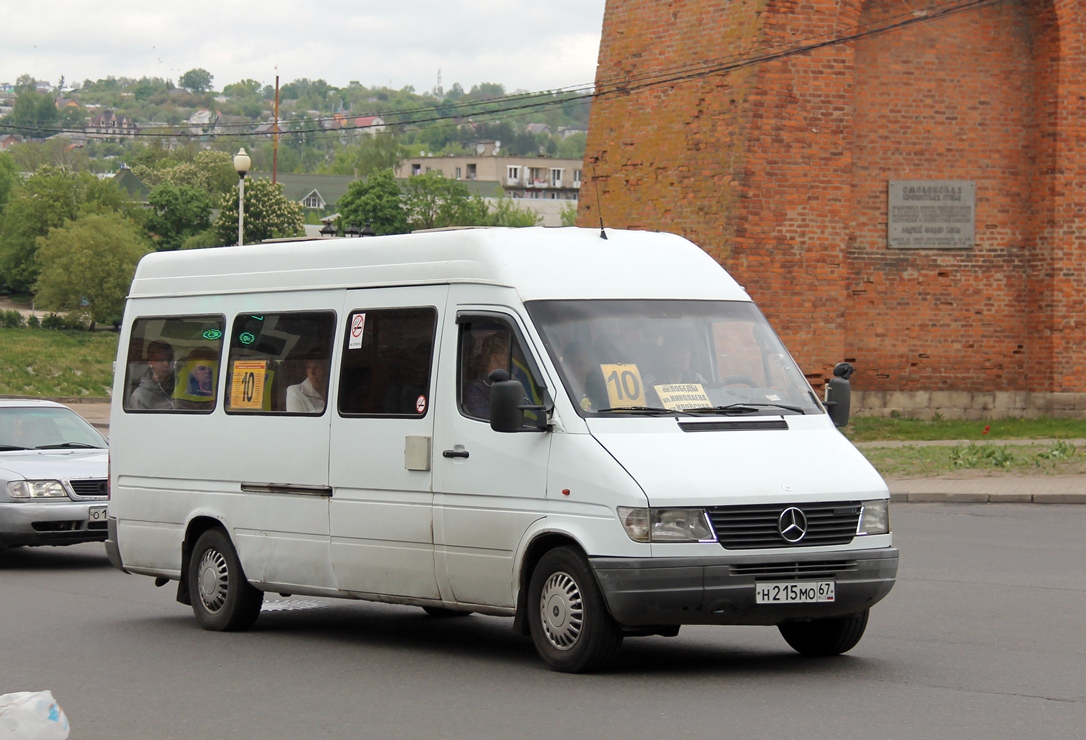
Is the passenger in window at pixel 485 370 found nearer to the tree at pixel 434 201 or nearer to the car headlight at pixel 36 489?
the car headlight at pixel 36 489

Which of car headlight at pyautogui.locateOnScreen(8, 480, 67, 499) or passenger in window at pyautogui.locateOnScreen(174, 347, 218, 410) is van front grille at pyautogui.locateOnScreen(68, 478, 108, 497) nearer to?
car headlight at pyautogui.locateOnScreen(8, 480, 67, 499)

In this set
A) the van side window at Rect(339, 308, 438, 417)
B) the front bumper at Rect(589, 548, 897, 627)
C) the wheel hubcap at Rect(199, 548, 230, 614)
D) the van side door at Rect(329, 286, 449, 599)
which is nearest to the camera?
the front bumper at Rect(589, 548, 897, 627)

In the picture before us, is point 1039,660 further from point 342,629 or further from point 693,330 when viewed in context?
point 342,629

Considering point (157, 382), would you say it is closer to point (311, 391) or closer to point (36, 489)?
point (311, 391)

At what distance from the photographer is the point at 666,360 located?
865 centimetres

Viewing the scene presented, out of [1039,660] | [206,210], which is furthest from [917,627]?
[206,210]

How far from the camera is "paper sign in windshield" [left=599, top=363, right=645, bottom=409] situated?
8.35 m

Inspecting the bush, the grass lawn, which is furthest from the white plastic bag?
the bush

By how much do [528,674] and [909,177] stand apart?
66.3 ft

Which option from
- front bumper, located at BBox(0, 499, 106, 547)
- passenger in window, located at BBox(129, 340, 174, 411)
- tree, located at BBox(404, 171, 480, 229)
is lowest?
front bumper, located at BBox(0, 499, 106, 547)

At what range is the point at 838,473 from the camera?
26.7 feet

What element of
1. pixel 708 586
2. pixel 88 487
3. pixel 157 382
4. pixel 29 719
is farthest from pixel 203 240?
pixel 29 719

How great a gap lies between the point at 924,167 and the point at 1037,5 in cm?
335

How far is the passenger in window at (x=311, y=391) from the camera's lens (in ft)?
32.4
